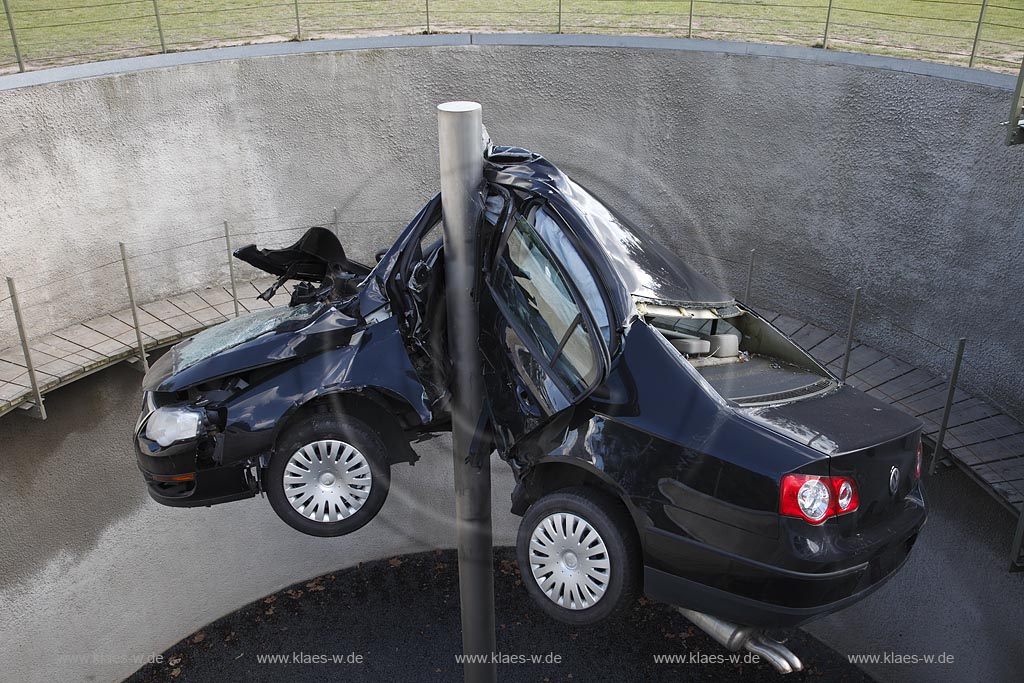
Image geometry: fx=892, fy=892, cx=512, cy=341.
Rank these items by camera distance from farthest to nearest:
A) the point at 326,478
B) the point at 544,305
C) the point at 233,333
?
the point at 233,333
the point at 326,478
the point at 544,305

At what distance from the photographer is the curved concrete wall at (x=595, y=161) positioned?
311 inches

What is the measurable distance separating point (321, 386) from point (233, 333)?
0.76m

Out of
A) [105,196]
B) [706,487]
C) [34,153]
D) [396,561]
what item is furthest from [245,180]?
[706,487]

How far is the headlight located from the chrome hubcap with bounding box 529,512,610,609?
183 centimetres

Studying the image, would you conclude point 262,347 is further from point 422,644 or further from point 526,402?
point 422,644

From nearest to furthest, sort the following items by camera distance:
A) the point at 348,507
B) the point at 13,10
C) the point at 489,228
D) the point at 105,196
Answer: the point at 489,228
the point at 348,507
the point at 105,196
the point at 13,10

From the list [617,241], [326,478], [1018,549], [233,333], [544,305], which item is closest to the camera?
[544,305]

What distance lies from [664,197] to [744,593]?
693 cm

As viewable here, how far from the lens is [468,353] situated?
Answer: 3840 mm

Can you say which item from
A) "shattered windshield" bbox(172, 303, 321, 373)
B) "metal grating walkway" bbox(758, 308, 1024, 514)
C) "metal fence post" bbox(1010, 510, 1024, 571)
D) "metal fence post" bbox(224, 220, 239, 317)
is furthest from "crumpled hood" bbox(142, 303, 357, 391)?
"metal grating walkway" bbox(758, 308, 1024, 514)

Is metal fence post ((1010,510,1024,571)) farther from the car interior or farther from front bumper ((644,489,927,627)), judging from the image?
front bumper ((644,489,927,627))

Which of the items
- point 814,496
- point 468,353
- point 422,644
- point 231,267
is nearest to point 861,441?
point 814,496

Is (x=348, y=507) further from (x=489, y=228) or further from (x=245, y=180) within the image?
(x=245, y=180)

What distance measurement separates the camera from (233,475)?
4.47 meters
